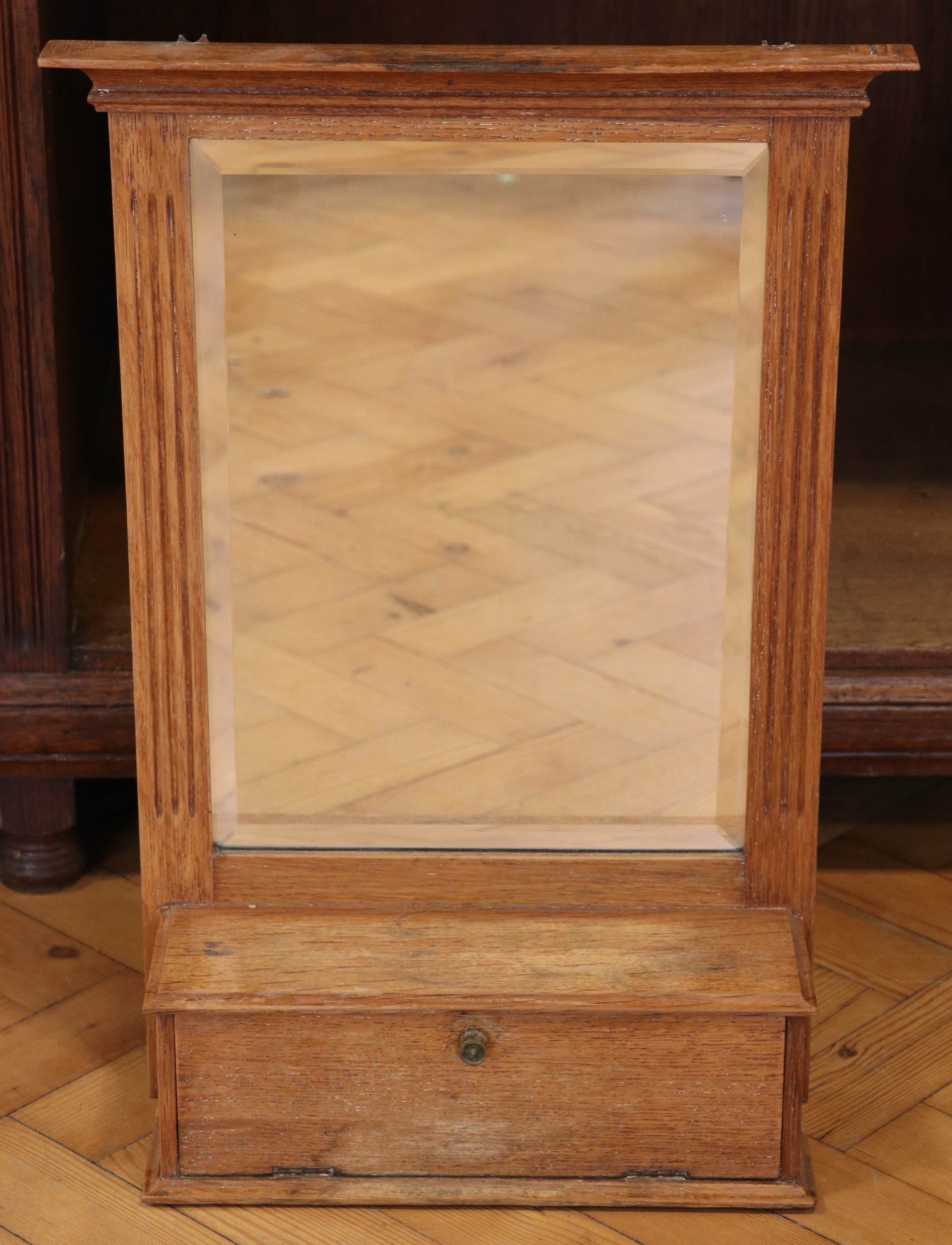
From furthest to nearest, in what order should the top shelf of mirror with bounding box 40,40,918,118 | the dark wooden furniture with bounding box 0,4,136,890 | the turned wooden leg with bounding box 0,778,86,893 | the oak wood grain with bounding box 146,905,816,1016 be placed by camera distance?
the turned wooden leg with bounding box 0,778,86,893 < the dark wooden furniture with bounding box 0,4,136,890 < the oak wood grain with bounding box 146,905,816,1016 < the top shelf of mirror with bounding box 40,40,918,118

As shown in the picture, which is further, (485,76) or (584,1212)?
(584,1212)

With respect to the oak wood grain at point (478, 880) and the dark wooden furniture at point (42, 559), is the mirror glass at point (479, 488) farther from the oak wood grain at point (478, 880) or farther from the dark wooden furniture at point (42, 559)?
the dark wooden furniture at point (42, 559)

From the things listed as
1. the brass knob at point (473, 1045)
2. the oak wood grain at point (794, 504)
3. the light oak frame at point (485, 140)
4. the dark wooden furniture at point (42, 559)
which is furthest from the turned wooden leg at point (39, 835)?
the oak wood grain at point (794, 504)

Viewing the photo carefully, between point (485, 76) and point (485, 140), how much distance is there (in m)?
0.05

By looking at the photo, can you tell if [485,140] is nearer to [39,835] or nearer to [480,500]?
[480,500]

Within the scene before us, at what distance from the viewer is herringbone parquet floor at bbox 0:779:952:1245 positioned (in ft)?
4.37

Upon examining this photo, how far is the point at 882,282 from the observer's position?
2.16m

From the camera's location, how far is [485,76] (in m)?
1.15

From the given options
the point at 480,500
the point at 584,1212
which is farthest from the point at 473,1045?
the point at 480,500

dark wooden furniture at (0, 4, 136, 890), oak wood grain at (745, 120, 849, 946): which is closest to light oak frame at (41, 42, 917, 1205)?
oak wood grain at (745, 120, 849, 946)

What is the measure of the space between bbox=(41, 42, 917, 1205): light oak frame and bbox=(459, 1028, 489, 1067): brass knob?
0.31 ft

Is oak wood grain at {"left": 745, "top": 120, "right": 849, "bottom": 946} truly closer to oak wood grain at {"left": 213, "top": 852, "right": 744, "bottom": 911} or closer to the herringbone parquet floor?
oak wood grain at {"left": 213, "top": 852, "right": 744, "bottom": 911}

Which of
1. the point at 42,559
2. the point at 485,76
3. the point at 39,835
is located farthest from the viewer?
the point at 39,835

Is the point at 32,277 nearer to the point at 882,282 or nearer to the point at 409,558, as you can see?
the point at 409,558
